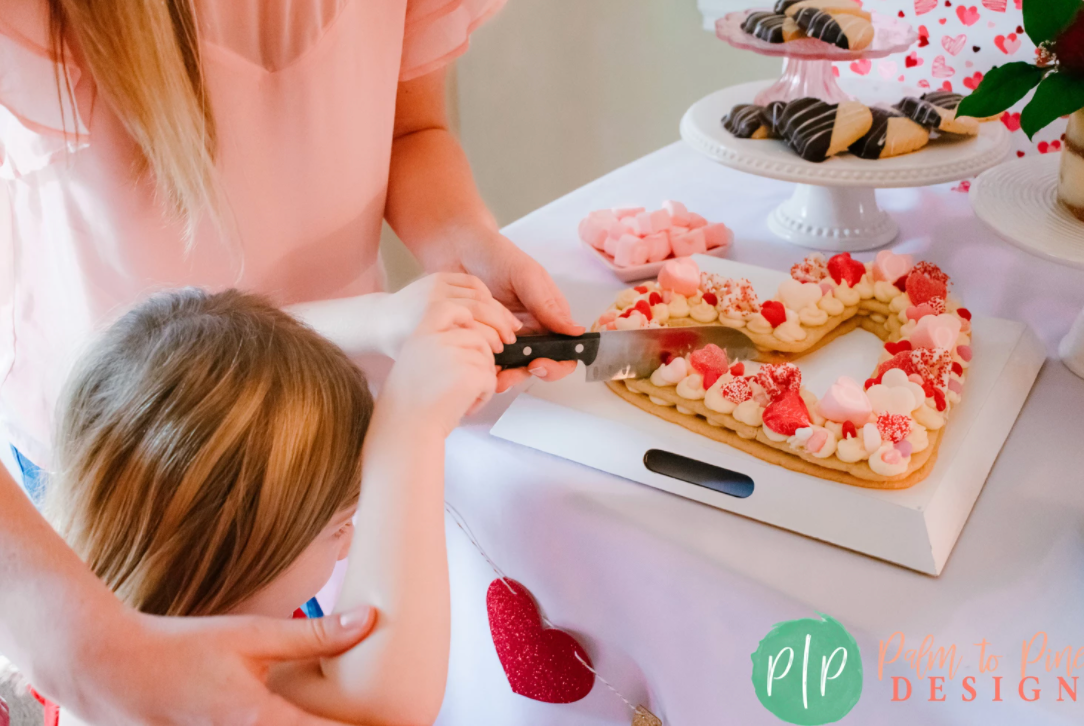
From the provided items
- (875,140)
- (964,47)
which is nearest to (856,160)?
(875,140)

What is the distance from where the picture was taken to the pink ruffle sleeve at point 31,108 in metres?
0.61

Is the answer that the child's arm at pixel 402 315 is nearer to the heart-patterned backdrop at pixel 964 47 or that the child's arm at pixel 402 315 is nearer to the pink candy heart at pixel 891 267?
the pink candy heart at pixel 891 267

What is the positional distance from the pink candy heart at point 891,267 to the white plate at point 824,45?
0.31m

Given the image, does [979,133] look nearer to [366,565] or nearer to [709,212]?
[709,212]

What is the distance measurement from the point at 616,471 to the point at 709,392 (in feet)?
0.34

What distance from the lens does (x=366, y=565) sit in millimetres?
548

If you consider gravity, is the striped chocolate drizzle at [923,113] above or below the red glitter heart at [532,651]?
above

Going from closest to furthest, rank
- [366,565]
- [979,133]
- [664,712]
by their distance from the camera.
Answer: [366,565] < [664,712] < [979,133]

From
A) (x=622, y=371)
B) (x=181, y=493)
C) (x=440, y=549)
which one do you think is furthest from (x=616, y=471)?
(x=181, y=493)

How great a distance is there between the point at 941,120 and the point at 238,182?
797 mm

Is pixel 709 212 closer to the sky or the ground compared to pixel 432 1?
closer to the ground

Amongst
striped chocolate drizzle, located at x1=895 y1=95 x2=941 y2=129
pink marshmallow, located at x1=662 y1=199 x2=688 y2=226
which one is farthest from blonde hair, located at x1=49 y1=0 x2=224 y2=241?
striped chocolate drizzle, located at x1=895 y1=95 x2=941 y2=129

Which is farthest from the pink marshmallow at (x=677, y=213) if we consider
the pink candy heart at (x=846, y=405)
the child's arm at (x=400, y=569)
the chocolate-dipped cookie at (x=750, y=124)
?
the child's arm at (x=400, y=569)

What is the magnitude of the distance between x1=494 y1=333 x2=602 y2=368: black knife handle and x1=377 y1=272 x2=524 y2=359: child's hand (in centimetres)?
2
